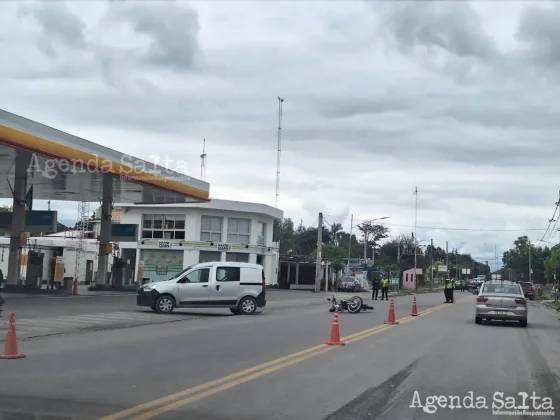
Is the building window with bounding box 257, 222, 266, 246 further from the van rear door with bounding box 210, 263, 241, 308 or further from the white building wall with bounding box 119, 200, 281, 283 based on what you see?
the van rear door with bounding box 210, 263, 241, 308

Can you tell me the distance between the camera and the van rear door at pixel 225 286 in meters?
22.9

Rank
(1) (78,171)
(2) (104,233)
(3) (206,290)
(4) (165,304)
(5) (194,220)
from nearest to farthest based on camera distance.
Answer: (4) (165,304)
(3) (206,290)
(1) (78,171)
(2) (104,233)
(5) (194,220)

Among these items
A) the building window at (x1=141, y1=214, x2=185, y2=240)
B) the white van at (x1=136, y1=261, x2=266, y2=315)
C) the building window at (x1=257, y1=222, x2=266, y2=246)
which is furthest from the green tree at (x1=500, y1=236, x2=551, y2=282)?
the white van at (x1=136, y1=261, x2=266, y2=315)

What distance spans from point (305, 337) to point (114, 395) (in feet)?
27.1

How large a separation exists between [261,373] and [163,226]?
44.1m

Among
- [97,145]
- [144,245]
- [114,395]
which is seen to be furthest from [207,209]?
[114,395]

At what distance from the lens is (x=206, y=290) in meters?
22.8

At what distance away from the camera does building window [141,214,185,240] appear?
5241 cm

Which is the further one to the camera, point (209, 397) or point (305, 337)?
point (305, 337)

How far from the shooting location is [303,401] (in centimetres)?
821

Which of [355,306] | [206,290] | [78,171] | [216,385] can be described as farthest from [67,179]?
[216,385]

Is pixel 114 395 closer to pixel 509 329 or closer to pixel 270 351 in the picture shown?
pixel 270 351

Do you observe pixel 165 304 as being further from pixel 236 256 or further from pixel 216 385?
→ pixel 236 256

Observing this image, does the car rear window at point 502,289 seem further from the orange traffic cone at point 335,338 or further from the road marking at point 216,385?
the road marking at point 216,385
